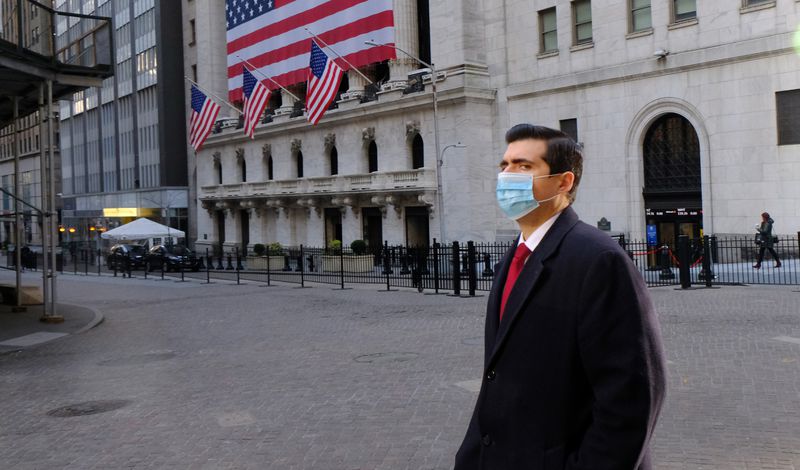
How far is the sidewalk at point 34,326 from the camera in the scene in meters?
15.5

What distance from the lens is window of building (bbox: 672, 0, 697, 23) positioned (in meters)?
30.8

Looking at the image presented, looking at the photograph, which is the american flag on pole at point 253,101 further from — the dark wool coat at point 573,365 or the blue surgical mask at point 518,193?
the dark wool coat at point 573,365

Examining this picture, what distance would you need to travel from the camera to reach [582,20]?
3534cm

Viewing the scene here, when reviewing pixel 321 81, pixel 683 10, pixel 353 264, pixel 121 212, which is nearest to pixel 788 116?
pixel 683 10

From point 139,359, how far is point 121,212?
62.6 meters

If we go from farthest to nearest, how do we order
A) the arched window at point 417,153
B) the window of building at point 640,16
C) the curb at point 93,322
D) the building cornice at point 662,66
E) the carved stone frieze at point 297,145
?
the carved stone frieze at point 297,145
the arched window at point 417,153
the window of building at point 640,16
the building cornice at point 662,66
the curb at point 93,322

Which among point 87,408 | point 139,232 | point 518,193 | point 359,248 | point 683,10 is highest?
point 683,10

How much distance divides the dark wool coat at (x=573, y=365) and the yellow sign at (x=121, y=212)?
2809 inches

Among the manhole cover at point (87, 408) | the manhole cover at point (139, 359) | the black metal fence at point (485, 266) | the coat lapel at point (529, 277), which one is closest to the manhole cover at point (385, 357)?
the manhole cover at point (139, 359)

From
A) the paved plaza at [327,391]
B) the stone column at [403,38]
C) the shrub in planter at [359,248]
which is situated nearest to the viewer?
the paved plaza at [327,391]

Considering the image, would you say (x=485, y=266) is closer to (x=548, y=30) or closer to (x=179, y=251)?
(x=548, y=30)

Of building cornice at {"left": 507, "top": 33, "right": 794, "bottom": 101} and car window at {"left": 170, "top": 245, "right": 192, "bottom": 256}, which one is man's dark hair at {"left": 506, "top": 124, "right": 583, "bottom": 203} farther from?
car window at {"left": 170, "top": 245, "right": 192, "bottom": 256}

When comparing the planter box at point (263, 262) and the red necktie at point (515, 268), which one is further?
the planter box at point (263, 262)

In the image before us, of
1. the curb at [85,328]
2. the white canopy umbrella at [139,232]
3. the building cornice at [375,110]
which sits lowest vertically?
the curb at [85,328]
